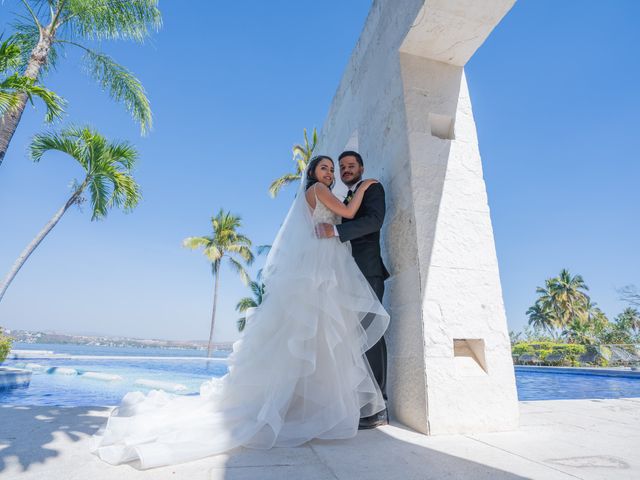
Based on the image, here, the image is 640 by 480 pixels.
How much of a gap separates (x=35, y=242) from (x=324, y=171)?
8.65 metres

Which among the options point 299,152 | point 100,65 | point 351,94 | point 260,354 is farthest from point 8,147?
point 299,152

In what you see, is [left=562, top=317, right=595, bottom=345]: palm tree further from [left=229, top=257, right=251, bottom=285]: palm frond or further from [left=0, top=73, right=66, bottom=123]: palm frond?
[left=0, top=73, right=66, bottom=123]: palm frond

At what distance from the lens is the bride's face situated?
229cm

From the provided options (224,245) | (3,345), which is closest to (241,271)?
(224,245)

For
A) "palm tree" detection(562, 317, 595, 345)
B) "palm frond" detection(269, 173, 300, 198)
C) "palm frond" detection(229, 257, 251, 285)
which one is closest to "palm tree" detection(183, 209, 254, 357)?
"palm frond" detection(229, 257, 251, 285)

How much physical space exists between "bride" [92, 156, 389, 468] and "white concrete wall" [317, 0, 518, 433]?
0.26 metres

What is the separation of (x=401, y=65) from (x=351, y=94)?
4.95 feet

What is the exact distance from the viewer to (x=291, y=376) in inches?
65.9

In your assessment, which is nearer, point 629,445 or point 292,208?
point 629,445

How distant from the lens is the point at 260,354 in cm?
182

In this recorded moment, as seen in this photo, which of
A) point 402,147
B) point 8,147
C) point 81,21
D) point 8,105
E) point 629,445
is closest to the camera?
point 629,445

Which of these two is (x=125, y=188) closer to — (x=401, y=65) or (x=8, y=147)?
(x=8, y=147)

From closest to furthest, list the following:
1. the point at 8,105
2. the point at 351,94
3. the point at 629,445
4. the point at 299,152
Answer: the point at 629,445, the point at 351,94, the point at 8,105, the point at 299,152

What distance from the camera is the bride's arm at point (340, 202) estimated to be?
6.74ft
